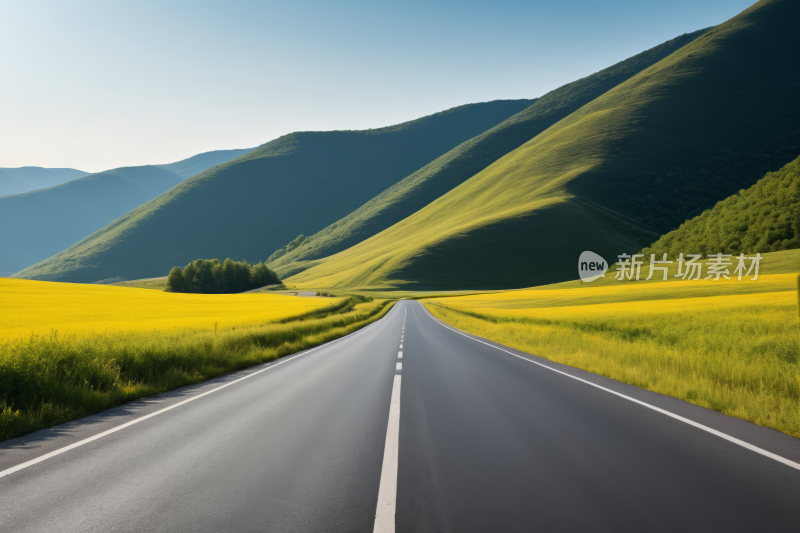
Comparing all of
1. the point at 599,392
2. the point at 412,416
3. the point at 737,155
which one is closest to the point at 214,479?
the point at 412,416

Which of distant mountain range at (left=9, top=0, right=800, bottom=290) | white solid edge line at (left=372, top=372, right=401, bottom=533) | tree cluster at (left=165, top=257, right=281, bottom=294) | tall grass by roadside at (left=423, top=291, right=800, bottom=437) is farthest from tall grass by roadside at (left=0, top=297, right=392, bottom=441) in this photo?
tree cluster at (left=165, top=257, right=281, bottom=294)

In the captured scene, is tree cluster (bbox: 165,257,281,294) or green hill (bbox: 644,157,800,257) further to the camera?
tree cluster (bbox: 165,257,281,294)

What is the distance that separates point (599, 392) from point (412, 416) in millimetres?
4334

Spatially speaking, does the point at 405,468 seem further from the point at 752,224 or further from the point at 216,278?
the point at 216,278

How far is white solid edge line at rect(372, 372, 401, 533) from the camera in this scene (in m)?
3.72

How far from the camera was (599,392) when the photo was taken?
9.27 m

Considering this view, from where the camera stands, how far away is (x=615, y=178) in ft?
503

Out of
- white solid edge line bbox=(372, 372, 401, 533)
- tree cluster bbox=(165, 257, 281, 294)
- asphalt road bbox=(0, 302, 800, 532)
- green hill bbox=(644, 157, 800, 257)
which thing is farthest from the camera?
tree cluster bbox=(165, 257, 281, 294)

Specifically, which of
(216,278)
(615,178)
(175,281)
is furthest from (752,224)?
(175,281)

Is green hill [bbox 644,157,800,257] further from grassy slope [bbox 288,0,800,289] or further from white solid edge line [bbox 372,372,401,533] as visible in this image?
white solid edge line [bbox 372,372,401,533]

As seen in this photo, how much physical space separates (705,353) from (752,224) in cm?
9058

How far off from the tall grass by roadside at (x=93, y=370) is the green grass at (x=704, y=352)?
35.7ft

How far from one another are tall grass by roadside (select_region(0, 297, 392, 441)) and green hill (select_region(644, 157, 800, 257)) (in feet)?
303

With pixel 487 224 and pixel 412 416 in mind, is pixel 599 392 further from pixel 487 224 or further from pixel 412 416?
pixel 487 224
